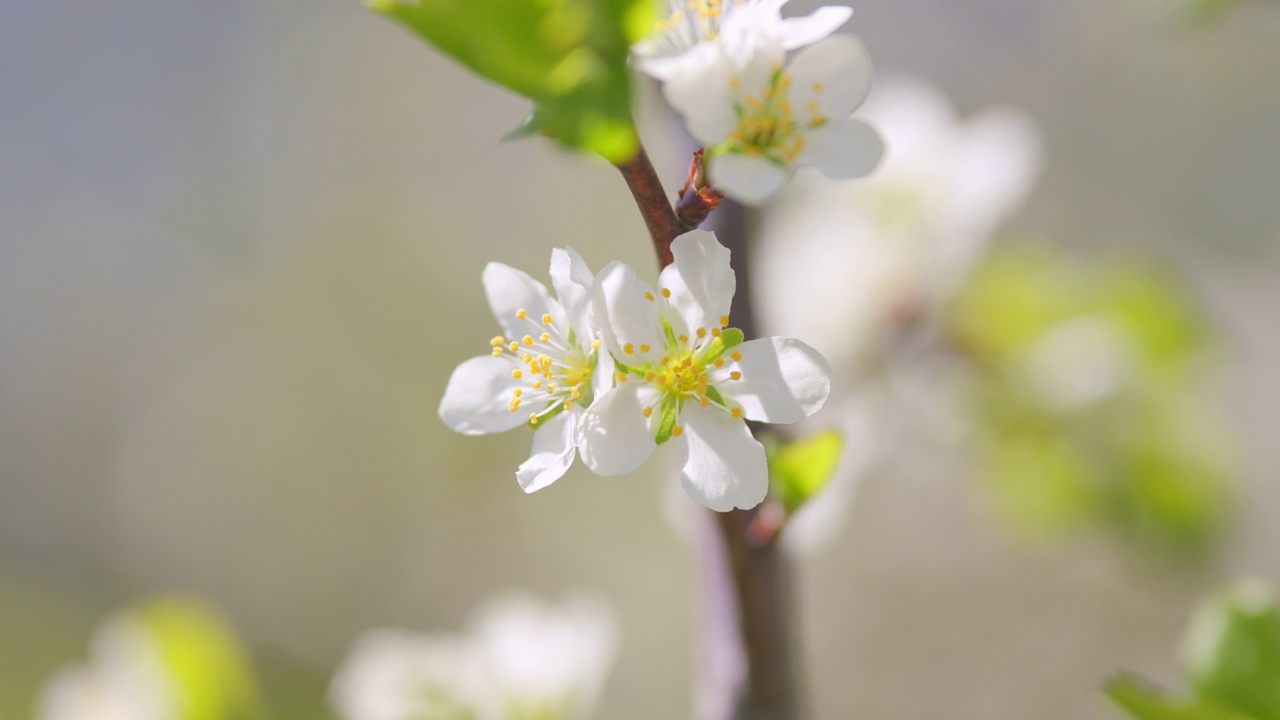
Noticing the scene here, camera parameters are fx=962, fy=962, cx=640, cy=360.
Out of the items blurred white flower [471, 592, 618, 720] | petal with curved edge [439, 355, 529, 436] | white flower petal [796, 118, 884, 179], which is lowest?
blurred white flower [471, 592, 618, 720]

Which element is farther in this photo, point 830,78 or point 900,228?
point 900,228

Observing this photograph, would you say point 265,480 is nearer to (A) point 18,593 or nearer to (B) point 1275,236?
(A) point 18,593

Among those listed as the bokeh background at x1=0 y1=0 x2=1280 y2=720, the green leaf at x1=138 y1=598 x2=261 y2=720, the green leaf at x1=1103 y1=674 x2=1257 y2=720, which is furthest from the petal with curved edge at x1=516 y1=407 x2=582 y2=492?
the bokeh background at x1=0 y1=0 x2=1280 y2=720

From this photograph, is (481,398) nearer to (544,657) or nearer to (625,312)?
(625,312)

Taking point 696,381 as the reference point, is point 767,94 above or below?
above

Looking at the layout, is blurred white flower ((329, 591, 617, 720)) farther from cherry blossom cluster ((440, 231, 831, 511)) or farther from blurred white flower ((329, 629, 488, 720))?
cherry blossom cluster ((440, 231, 831, 511))

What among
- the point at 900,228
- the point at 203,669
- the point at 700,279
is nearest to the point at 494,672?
the point at 203,669

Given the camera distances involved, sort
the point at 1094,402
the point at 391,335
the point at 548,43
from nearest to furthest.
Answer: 1. the point at 548,43
2. the point at 1094,402
3. the point at 391,335
